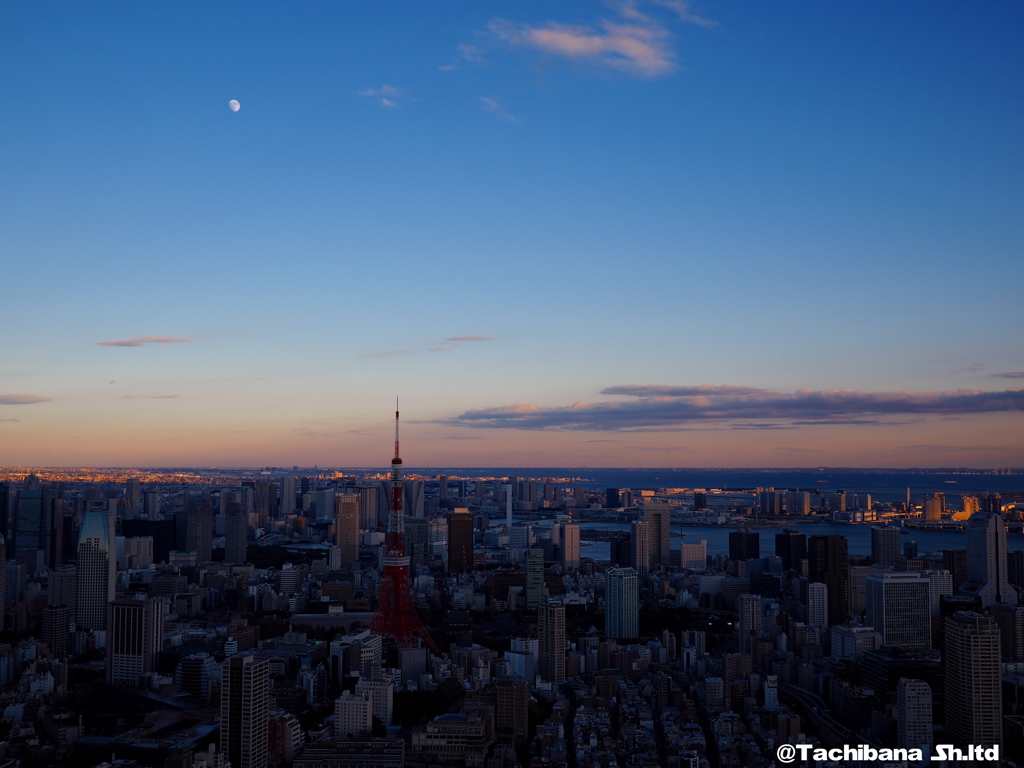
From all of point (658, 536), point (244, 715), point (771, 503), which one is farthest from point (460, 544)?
A: point (771, 503)

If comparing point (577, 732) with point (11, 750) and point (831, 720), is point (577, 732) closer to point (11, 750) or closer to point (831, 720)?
point (831, 720)

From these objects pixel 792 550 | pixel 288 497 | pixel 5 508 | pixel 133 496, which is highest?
pixel 5 508

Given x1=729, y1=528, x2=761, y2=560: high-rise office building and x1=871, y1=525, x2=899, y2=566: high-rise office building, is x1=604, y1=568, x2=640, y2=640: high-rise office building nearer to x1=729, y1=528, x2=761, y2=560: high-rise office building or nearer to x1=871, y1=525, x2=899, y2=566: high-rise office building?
x1=871, y1=525, x2=899, y2=566: high-rise office building

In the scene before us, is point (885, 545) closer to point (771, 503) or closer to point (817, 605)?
point (817, 605)

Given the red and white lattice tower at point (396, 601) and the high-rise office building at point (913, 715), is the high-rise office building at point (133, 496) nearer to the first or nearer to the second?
the red and white lattice tower at point (396, 601)

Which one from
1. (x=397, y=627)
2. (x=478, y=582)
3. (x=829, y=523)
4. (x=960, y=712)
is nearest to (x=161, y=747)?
(x=397, y=627)

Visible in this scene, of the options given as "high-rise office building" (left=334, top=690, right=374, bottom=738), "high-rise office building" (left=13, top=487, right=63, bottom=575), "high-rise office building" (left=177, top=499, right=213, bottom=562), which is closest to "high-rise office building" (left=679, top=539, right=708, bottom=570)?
"high-rise office building" (left=177, top=499, right=213, bottom=562)

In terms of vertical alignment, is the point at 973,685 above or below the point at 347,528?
above
